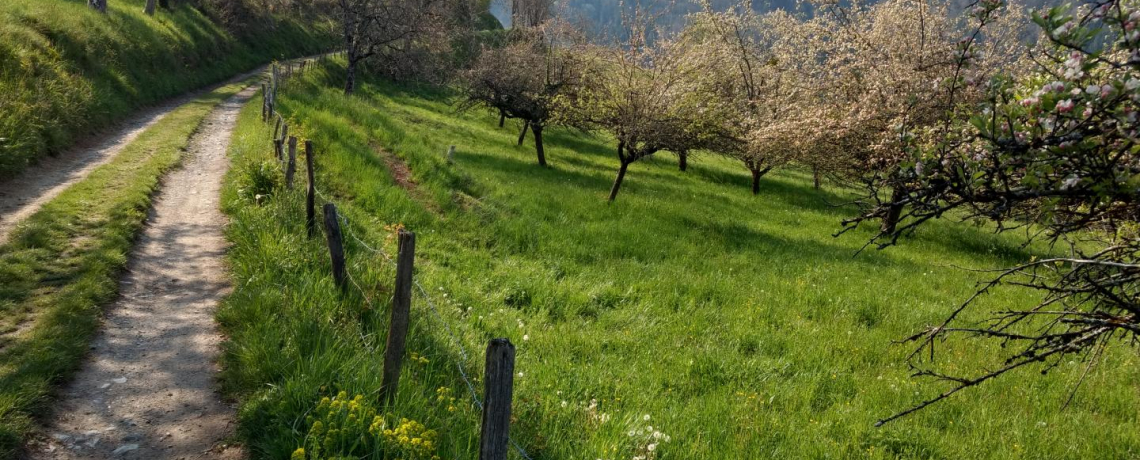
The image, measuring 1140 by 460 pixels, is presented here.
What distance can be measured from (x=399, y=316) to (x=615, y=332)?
446 cm

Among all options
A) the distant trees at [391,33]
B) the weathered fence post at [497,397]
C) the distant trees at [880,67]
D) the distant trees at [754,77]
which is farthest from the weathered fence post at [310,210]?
the distant trees at [391,33]

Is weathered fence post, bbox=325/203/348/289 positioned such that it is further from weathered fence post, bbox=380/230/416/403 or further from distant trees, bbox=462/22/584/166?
distant trees, bbox=462/22/584/166

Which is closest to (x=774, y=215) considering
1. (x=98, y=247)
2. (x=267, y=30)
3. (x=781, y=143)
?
(x=781, y=143)

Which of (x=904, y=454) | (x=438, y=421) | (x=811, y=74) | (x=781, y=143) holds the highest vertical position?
(x=811, y=74)

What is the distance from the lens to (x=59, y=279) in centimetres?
722

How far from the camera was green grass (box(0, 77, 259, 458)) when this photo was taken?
4969 millimetres

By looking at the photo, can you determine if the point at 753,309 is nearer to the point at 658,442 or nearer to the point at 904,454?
the point at 904,454

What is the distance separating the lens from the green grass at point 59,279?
4969 millimetres

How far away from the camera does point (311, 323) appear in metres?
5.96

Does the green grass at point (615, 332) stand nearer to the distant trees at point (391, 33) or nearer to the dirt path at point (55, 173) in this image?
the dirt path at point (55, 173)

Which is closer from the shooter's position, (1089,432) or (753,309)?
(1089,432)

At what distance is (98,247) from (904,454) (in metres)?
10.3

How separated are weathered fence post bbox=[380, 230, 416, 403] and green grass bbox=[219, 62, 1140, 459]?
17cm

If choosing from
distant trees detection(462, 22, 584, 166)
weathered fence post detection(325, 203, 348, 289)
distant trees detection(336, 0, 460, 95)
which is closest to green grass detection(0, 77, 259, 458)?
weathered fence post detection(325, 203, 348, 289)
